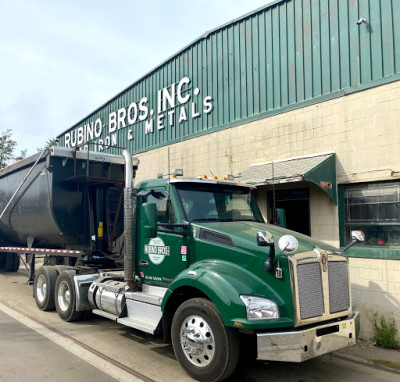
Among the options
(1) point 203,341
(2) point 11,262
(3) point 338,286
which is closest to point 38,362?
(1) point 203,341

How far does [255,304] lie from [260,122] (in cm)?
593

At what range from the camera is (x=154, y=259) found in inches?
228

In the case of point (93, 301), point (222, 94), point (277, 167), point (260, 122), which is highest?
point (222, 94)

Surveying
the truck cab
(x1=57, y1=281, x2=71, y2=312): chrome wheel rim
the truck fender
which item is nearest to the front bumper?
the truck cab

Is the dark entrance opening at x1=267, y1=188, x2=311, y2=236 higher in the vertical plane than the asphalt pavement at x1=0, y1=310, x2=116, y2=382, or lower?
higher

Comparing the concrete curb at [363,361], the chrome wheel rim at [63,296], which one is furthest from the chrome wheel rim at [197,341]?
the chrome wheel rim at [63,296]

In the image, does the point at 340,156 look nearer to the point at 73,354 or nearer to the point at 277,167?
the point at 277,167

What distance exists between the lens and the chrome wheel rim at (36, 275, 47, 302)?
27.3 ft

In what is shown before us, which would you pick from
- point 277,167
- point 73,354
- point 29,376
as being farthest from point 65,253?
point 277,167

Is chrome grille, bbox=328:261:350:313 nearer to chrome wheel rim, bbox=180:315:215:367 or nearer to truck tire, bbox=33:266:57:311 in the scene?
chrome wheel rim, bbox=180:315:215:367

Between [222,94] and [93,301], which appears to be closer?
[93,301]

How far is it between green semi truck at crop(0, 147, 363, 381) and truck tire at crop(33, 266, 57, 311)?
21 mm

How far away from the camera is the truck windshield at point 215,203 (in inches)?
220

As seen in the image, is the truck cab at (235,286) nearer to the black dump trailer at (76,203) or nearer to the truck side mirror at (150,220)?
the truck side mirror at (150,220)
